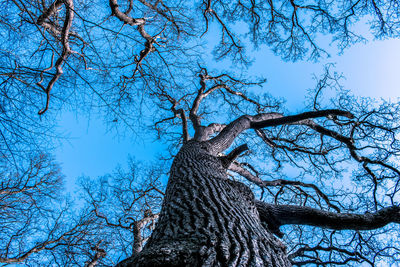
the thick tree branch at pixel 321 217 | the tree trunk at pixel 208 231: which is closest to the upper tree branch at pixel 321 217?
the thick tree branch at pixel 321 217

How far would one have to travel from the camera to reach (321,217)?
2.70 metres

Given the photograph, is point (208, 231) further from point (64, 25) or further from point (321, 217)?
point (64, 25)

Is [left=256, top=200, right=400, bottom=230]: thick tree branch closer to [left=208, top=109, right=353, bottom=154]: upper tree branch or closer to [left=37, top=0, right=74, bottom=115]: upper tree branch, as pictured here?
[left=208, top=109, right=353, bottom=154]: upper tree branch

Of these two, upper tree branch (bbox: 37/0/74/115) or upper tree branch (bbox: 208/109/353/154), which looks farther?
upper tree branch (bbox: 208/109/353/154)

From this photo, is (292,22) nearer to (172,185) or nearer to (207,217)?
(172,185)

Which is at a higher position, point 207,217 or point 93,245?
point 93,245

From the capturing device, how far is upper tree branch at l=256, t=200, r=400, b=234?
269 centimetres

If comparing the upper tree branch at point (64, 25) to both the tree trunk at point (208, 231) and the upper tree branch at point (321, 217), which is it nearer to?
the tree trunk at point (208, 231)

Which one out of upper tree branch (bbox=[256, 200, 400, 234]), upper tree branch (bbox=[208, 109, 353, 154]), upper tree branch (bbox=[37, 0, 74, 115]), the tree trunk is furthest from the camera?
upper tree branch (bbox=[208, 109, 353, 154])

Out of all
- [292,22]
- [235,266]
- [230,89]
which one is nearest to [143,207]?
[230,89]

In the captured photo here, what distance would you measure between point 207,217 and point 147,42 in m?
4.16

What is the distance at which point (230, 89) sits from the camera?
7.55m

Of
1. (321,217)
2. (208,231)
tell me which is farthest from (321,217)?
(208,231)

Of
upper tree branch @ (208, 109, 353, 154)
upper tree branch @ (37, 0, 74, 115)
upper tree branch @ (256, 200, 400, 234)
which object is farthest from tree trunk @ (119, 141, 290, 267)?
upper tree branch @ (37, 0, 74, 115)
